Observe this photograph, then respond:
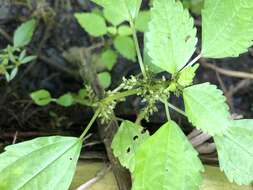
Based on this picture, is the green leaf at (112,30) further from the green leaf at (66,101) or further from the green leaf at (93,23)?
the green leaf at (66,101)

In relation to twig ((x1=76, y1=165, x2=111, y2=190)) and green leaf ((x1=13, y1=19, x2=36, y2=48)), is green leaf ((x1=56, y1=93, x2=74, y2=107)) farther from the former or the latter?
twig ((x1=76, y1=165, x2=111, y2=190))

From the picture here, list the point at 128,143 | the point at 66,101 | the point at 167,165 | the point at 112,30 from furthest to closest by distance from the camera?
the point at 112,30 < the point at 66,101 < the point at 128,143 < the point at 167,165

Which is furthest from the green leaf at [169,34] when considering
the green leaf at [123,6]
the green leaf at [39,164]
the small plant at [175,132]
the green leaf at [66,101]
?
the green leaf at [66,101]

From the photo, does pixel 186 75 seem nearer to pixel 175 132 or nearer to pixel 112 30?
pixel 175 132

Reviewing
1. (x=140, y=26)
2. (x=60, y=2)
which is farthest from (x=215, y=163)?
(x=60, y=2)

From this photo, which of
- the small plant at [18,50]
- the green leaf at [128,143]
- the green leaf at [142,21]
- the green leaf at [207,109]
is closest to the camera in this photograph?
the green leaf at [207,109]

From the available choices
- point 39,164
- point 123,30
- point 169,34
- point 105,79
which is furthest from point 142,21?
point 39,164
